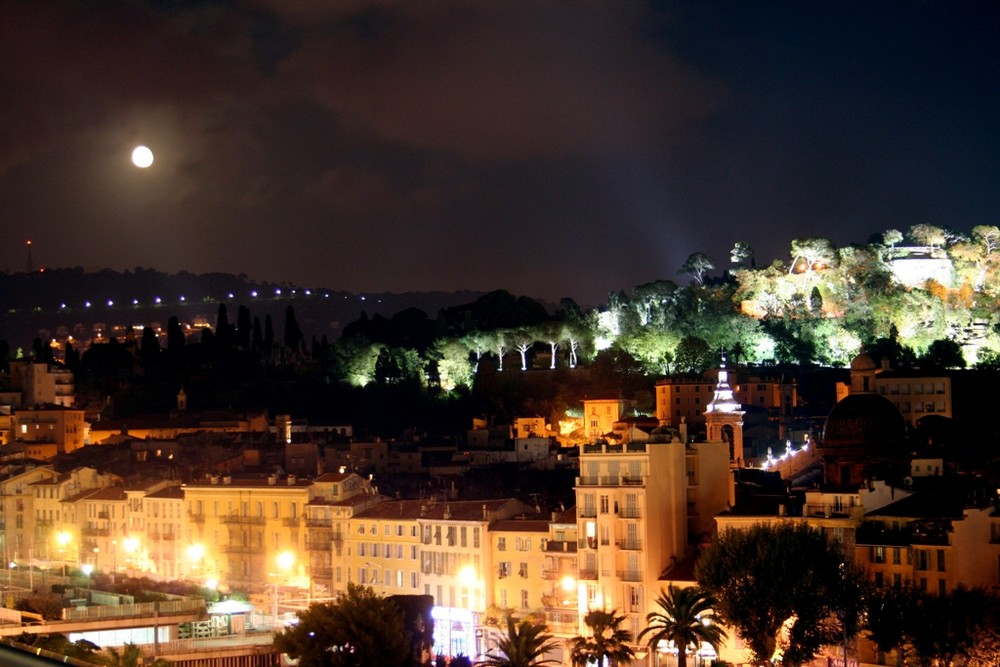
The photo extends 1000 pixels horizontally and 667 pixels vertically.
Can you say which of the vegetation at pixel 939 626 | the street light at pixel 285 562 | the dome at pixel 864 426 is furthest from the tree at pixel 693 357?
the vegetation at pixel 939 626

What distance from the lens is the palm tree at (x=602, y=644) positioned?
41.4 m

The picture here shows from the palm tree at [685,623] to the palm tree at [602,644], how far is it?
23.7 inches


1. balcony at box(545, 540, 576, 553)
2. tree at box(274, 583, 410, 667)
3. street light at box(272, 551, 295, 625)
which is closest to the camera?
tree at box(274, 583, 410, 667)

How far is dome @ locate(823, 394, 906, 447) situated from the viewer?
2192 inches

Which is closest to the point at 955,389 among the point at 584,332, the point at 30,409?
the point at 584,332

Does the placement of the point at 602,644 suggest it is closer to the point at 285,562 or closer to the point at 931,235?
the point at 285,562

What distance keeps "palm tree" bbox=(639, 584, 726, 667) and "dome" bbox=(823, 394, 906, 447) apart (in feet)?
50.4

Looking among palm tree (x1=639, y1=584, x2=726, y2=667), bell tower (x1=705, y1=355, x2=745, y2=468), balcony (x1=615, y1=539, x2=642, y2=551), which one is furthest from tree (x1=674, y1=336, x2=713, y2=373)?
palm tree (x1=639, y1=584, x2=726, y2=667)

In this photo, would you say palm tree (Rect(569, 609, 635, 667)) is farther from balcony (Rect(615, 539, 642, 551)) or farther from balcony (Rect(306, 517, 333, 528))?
balcony (Rect(306, 517, 333, 528))

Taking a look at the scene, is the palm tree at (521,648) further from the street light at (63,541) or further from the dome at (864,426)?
the street light at (63,541)

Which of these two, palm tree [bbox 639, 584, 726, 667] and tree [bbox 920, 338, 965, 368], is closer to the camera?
palm tree [bbox 639, 584, 726, 667]

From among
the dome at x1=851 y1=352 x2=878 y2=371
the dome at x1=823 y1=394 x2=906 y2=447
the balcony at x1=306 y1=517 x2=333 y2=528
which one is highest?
the dome at x1=851 y1=352 x2=878 y2=371

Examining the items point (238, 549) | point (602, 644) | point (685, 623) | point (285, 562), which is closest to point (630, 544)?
point (602, 644)

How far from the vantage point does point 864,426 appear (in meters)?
55.9
